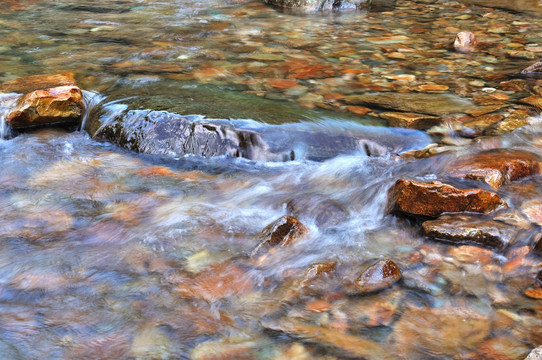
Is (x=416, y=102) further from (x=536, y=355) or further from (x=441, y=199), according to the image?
(x=536, y=355)

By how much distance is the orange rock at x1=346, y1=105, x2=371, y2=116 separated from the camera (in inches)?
143

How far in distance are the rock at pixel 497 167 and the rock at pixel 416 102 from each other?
63cm

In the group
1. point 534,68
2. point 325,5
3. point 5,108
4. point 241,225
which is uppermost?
point 325,5

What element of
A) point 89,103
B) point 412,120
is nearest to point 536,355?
point 412,120

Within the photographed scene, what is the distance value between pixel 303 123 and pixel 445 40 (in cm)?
285

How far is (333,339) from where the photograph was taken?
1.85 meters

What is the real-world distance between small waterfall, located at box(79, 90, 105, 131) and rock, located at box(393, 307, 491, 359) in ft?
9.41

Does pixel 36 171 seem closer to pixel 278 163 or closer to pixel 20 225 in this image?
pixel 20 225

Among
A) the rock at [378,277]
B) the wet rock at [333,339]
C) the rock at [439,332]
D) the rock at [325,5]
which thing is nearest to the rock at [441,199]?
the rock at [378,277]

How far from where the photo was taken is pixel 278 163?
330 centimetres

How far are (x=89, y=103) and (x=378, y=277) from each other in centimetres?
279

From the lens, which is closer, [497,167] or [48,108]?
[497,167]

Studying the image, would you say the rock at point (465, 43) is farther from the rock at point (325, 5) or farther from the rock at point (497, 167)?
the rock at point (325, 5)

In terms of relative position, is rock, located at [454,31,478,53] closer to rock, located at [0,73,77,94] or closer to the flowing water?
the flowing water
